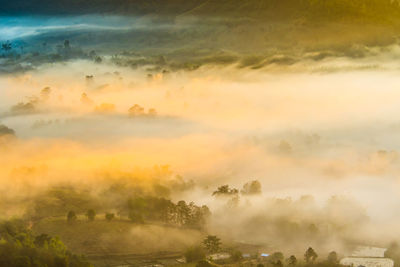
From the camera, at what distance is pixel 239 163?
14838 centimetres

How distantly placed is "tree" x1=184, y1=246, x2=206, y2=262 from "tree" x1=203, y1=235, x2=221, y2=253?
72.0 inches

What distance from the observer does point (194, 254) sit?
256 ft

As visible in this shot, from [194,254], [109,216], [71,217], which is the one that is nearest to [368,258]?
[194,254]

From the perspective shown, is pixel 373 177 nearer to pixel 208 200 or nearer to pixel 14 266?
pixel 208 200

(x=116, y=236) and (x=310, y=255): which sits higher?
(x=116, y=236)

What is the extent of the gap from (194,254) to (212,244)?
4.63m

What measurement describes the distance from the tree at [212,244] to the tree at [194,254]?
6.00 ft

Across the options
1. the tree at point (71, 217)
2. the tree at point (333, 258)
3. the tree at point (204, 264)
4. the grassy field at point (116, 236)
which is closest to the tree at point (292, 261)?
the tree at point (333, 258)

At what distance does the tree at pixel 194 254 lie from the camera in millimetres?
77500

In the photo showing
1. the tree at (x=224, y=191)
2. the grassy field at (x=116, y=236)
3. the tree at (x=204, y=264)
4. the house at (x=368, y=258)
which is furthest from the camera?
the tree at (x=224, y=191)

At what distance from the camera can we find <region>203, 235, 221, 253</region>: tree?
8088 cm

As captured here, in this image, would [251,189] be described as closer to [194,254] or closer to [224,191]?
[224,191]

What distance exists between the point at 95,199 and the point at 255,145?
75133mm

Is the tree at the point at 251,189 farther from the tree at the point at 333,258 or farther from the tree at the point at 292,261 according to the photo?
the tree at the point at 292,261
